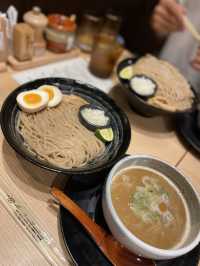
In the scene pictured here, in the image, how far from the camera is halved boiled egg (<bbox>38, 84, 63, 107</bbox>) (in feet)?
3.32

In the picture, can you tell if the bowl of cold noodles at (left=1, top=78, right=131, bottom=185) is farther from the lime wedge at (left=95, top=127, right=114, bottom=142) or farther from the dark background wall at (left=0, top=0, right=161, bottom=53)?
the dark background wall at (left=0, top=0, right=161, bottom=53)

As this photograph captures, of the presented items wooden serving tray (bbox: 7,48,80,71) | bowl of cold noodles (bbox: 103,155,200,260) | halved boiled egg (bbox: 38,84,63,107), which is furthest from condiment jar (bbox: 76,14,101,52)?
bowl of cold noodles (bbox: 103,155,200,260)

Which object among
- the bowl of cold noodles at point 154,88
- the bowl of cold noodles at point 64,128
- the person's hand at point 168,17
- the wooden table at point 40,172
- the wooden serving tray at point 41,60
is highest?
the person's hand at point 168,17

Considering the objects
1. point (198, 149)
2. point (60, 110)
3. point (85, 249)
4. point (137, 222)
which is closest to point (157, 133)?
point (198, 149)

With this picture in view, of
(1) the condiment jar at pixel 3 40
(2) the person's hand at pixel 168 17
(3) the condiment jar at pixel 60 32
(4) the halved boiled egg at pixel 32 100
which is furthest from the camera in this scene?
(2) the person's hand at pixel 168 17

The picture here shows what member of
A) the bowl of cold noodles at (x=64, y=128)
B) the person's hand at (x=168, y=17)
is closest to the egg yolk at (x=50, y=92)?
the bowl of cold noodles at (x=64, y=128)

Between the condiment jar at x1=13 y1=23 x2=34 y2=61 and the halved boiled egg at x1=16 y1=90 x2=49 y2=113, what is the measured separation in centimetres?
39

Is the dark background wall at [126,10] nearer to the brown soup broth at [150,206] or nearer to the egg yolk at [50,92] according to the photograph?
the egg yolk at [50,92]

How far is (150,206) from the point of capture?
795mm

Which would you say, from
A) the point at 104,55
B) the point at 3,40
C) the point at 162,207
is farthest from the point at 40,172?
the point at 104,55

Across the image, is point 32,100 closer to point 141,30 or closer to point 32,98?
point 32,98

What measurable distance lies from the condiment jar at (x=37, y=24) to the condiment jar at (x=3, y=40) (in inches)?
7.5

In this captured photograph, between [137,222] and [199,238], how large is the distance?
0.53ft

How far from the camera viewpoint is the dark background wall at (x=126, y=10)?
1532 millimetres
